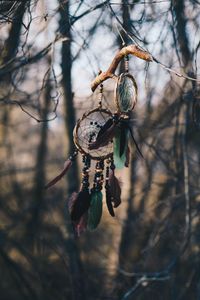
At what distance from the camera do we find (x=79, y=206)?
1.94 metres

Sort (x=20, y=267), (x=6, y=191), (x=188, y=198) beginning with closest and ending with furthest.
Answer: (x=188, y=198), (x=20, y=267), (x=6, y=191)

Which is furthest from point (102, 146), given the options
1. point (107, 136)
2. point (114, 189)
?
point (114, 189)

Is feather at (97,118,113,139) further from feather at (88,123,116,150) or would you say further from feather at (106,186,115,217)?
feather at (106,186,115,217)

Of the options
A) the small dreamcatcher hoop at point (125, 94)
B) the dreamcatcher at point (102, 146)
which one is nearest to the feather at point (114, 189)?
the dreamcatcher at point (102, 146)

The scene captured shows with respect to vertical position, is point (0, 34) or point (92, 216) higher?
point (0, 34)

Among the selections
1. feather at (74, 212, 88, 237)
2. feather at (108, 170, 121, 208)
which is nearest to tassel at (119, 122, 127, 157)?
feather at (108, 170, 121, 208)

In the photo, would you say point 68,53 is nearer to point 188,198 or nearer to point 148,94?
point 148,94

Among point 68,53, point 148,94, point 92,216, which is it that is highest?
point 68,53

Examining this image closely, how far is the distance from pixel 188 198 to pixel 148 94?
96 centimetres

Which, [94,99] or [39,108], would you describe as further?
[39,108]

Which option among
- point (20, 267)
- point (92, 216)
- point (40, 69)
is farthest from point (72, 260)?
point (92, 216)

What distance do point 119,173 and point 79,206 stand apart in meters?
3.90

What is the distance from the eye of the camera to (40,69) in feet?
13.3

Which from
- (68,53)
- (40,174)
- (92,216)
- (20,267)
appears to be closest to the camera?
(92,216)
